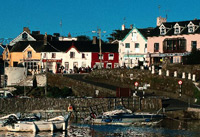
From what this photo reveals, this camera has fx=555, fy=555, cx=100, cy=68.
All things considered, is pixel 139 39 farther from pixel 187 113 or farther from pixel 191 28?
pixel 187 113

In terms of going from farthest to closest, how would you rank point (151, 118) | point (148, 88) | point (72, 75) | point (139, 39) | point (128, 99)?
point (139, 39) < point (72, 75) < point (148, 88) < point (128, 99) < point (151, 118)

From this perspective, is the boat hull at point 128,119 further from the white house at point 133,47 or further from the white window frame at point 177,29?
the white house at point 133,47

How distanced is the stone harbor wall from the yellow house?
32.0m

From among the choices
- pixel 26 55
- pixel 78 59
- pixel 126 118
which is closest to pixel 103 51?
pixel 78 59

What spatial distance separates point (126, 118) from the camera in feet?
189

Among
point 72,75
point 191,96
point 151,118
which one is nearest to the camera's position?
point 151,118

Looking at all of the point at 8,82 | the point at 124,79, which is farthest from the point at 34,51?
the point at 124,79

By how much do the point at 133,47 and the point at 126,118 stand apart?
148ft

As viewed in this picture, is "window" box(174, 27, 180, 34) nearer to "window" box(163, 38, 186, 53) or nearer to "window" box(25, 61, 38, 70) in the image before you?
"window" box(163, 38, 186, 53)

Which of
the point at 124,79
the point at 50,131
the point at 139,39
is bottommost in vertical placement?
the point at 50,131

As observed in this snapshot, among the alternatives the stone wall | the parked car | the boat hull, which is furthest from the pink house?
the boat hull

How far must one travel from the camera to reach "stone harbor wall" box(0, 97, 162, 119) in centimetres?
6391

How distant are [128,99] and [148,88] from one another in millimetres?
11826

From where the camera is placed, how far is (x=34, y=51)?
10438 centimetres
